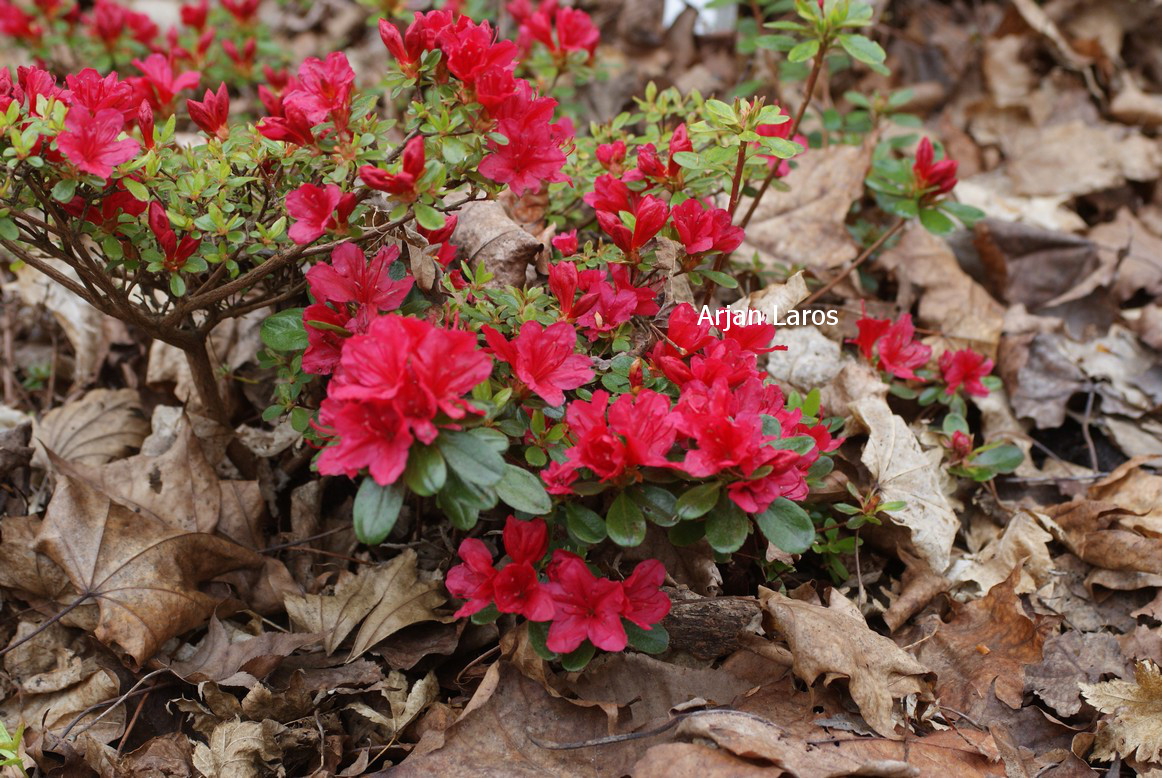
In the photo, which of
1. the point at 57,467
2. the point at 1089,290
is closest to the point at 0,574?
the point at 57,467

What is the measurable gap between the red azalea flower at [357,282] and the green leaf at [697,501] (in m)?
0.73

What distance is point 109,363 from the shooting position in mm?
2916

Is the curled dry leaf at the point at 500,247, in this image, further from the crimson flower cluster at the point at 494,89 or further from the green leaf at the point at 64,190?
the green leaf at the point at 64,190

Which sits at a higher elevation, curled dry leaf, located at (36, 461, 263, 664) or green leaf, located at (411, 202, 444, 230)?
green leaf, located at (411, 202, 444, 230)

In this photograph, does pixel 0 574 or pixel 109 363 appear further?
pixel 109 363

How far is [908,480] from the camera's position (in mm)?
2316

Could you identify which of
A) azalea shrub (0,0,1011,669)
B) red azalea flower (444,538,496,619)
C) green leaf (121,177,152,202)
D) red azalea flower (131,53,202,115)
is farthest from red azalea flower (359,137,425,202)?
red azalea flower (131,53,202,115)

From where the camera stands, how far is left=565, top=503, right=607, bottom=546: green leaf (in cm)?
176

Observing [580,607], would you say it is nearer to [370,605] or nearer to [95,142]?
[370,605]

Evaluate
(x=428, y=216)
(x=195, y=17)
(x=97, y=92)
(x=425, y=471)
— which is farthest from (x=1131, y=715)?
(x=195, y=17)

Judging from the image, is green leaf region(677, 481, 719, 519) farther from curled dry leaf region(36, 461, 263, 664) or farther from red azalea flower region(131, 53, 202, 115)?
red azalea flower region(131, 53, 202, 115)

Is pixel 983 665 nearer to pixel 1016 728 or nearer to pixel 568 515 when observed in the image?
pixel 1016 728

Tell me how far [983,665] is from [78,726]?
82.5 inches

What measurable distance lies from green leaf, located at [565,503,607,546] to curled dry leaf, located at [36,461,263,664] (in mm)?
985
